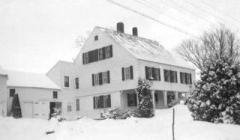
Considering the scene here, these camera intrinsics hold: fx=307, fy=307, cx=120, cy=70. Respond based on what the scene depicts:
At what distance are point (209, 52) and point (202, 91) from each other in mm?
24260

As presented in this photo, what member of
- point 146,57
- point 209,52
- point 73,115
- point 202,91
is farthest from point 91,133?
point 209,52

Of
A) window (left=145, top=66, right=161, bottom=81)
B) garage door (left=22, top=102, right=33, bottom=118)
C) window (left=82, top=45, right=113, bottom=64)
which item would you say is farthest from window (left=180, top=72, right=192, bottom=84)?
garage door (left=22, top=102, right=33, bottom=118)

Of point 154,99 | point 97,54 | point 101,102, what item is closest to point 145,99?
point 154,99

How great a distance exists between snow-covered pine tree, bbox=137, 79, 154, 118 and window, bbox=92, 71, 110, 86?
4.51m

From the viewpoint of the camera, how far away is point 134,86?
26.5 m

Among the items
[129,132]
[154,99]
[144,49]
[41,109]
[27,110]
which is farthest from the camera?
[41,109]

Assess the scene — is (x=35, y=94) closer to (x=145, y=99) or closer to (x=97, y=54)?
(x=97, y=54)

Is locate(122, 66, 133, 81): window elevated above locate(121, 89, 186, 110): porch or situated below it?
above

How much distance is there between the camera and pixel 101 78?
30.1m

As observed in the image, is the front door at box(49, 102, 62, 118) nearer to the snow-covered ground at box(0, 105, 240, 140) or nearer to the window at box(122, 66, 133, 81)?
the window at box(122, 66, 133, 81)

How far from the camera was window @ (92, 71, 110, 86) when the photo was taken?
96.7 feet

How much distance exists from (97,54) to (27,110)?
28.4 feet

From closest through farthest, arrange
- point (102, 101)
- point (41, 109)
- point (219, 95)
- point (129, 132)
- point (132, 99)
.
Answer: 1. point (129, 132)
2. point (219, 95)
3. point (132, 99)
4. point (102, 101)
5. point (41, 109)

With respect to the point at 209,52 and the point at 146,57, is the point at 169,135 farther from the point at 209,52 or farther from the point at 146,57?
the point at 209,52
